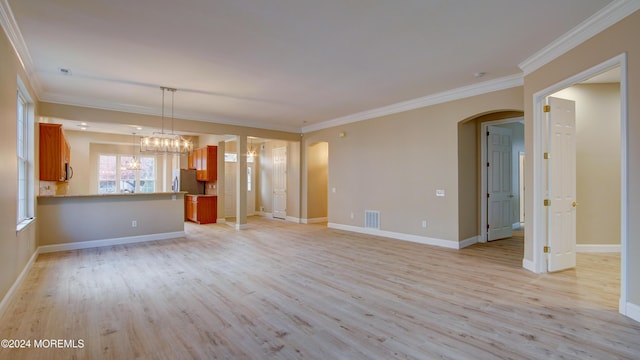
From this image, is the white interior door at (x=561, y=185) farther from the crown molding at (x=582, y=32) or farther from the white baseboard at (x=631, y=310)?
the white baseboard at (x=631, y=310)

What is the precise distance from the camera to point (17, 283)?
3.60 meters

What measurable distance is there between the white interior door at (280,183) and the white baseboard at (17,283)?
603 centimetres

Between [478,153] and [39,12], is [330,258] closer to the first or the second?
[478,153]

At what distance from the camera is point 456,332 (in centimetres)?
257

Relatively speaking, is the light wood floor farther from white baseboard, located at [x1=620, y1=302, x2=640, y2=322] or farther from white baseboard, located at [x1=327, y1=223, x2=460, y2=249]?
white baseboard, located at [x1=327, y1=223, x2=460, y2=249]

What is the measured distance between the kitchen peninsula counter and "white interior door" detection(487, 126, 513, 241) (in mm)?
6655

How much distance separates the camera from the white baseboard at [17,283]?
2991 mm

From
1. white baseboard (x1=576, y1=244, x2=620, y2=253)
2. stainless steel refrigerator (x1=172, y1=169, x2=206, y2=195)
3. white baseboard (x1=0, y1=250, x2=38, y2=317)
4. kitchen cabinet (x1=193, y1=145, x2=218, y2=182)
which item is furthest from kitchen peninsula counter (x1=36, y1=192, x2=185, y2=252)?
white baseboard (x1=576, y1=244, x2=620, y2=253)

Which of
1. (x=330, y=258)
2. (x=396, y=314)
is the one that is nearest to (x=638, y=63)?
(x=396, y=314)

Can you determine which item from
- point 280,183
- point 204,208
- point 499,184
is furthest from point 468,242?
point 204,208

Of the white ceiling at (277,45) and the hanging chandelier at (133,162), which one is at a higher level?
the white ceiling at (277,45)

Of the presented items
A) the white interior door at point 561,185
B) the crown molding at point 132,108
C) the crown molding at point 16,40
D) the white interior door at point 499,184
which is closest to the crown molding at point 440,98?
the white interior door at point 561,185

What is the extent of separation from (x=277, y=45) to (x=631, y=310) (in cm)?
437

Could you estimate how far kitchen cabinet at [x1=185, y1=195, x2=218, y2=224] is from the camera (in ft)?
30.1
